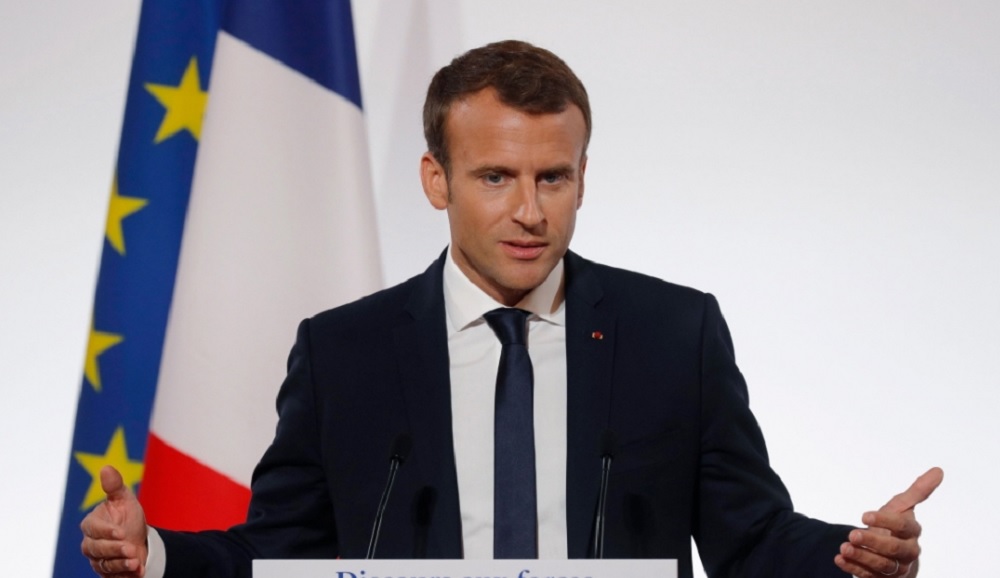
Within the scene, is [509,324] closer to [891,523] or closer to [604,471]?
[604,471]

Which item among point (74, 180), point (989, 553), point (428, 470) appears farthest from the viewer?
point (74, 180)

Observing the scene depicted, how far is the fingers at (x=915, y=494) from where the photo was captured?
1.48m

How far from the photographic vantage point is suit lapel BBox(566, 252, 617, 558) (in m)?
1.79

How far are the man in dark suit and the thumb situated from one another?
0.09m

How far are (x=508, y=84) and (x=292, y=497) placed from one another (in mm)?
744

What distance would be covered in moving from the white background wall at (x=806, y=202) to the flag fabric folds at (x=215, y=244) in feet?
1.08

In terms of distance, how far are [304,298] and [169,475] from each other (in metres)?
0.50

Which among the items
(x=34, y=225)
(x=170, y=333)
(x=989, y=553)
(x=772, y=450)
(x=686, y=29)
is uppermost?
(x=686, y=29)

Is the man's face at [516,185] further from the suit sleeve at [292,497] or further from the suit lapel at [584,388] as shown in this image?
the suit sleeve at [292,497]

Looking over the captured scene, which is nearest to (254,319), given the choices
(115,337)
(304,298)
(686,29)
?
(304,298)

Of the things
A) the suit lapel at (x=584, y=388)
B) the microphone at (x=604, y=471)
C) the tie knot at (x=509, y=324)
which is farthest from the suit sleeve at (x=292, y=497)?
the microphone at (x=604, y=471)

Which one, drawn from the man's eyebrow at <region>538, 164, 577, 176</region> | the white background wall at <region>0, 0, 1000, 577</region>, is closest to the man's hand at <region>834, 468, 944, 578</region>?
the man's eyebrow at <region>538, 164, 577, 176</region>

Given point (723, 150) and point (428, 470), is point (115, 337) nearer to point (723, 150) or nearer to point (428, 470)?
point (428, 470)

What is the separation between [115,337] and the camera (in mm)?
2854
